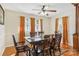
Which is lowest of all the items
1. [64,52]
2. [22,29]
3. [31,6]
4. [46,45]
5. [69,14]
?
[64,52]

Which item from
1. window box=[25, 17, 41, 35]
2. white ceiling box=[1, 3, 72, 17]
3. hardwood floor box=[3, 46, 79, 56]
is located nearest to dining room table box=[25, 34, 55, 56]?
window box=[25, 17, 41, 35]

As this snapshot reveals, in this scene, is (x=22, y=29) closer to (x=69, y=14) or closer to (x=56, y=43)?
(x=56, y=43)

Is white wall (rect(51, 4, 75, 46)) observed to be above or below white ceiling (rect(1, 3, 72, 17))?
below

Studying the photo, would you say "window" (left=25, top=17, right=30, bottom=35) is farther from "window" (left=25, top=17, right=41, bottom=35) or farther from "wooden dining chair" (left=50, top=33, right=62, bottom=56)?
"wooden dining chair" (left=50, top=33, right=62, bottom=56)

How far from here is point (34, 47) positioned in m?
1.68

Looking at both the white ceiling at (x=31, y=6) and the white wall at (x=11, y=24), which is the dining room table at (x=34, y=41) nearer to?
the white wall at (x=11, y=24)

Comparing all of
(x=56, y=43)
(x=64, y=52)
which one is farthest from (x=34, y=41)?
(x=64, y=52)

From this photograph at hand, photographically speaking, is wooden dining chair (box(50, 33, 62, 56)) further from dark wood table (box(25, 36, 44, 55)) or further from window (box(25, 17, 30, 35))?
window (box(25, 17, 30, 35))

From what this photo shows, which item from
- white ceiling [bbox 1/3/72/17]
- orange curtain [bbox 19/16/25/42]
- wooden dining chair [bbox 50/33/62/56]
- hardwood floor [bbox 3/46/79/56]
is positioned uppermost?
white ceiling [bbox 1/3/72/17]

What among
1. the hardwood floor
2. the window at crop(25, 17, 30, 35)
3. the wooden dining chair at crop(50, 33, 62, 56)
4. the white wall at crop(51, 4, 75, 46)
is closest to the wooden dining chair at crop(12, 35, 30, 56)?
the hardwood floor

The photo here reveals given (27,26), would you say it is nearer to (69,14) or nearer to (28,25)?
(28,25)

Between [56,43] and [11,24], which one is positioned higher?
[11,24]

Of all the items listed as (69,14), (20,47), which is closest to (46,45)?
(20,47)

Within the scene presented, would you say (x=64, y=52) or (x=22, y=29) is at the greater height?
(x=22, y=29)
